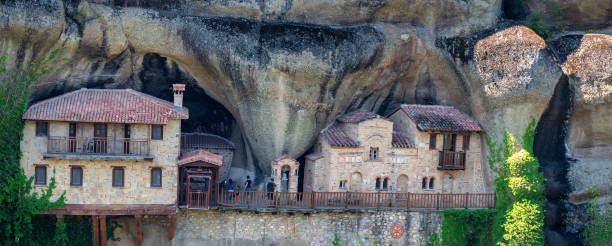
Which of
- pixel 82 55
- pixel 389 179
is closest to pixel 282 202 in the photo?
pixel 389 179

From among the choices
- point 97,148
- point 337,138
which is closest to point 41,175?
point 97,148

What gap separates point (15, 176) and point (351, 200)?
1443cm

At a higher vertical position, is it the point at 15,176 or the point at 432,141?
the point at 432,141

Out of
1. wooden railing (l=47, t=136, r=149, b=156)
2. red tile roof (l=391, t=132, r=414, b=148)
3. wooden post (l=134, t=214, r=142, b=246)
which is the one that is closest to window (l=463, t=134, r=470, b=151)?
red tile roof (l=391, t=132, r=414, b=148)

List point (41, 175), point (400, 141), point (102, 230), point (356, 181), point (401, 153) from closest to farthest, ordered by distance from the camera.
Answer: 1. point (41, 175)
2. point (102, 230)
3. point (356, 181)
4. point (401, 153)
5. point (400, 141)

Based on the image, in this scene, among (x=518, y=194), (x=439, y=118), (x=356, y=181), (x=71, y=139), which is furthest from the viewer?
(x=439, y=118)

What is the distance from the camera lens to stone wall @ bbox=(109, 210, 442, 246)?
32188 mm

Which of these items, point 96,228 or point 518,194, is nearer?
point 96,228

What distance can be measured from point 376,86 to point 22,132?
16249mm

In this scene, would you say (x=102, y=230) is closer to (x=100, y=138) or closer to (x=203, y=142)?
(x=100, y=138)

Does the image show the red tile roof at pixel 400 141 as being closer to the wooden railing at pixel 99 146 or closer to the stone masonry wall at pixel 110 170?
the stone masonry wall at pixel 110 170

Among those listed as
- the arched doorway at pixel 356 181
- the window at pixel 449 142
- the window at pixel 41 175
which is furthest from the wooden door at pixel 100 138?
the window at pixel 449 142

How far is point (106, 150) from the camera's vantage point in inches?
1220

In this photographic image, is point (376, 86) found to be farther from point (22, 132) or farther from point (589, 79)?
point (22, 132)
